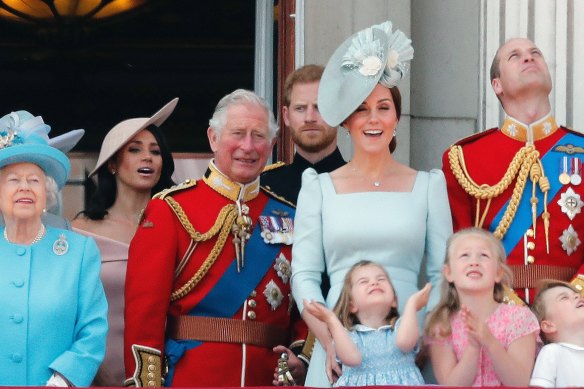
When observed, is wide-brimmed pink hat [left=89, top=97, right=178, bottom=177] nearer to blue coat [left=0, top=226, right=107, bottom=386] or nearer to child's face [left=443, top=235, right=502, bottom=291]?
blue coat [left=0, top=226, right=107, bottom=386]

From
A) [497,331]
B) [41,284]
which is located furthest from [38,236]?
[497,331]

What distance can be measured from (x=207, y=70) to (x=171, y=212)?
10.9 ft

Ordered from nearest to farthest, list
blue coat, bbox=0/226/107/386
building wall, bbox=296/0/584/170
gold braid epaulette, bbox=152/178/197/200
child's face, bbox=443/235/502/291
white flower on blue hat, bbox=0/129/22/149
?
child's face, bbox=443/235/502/291 < blue coat, bbox=0/226/107/386 < white flower on blue hat, bbox=0/129/22/149 < gold braid epaulette, bbox=152/178/197/200 < building wall, bbox=296/0/584/170

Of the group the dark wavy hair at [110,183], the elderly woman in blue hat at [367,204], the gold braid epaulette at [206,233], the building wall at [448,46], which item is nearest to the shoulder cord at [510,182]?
the elderly woman in blue hat at [367,204]

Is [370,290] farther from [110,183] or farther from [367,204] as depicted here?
[110,183]

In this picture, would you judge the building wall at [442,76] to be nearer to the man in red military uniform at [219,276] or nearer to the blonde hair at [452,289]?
the man in red military uniform at [219,276]

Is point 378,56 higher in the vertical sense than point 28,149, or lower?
higher

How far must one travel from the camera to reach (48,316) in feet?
21.9

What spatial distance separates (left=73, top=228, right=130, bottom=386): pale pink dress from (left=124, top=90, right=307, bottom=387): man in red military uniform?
376mm

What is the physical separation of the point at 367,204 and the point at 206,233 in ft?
2.30

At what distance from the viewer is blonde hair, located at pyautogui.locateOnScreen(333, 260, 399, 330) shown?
Result: 6527 mm

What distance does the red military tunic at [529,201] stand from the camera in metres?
7.07

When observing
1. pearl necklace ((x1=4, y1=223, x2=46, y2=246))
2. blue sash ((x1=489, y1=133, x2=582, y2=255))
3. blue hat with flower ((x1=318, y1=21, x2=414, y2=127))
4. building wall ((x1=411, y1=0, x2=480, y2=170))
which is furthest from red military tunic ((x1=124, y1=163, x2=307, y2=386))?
building wall ((x1=411, y1=0, x2=480, y2=170))

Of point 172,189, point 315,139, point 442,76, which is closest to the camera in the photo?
point 172,189
